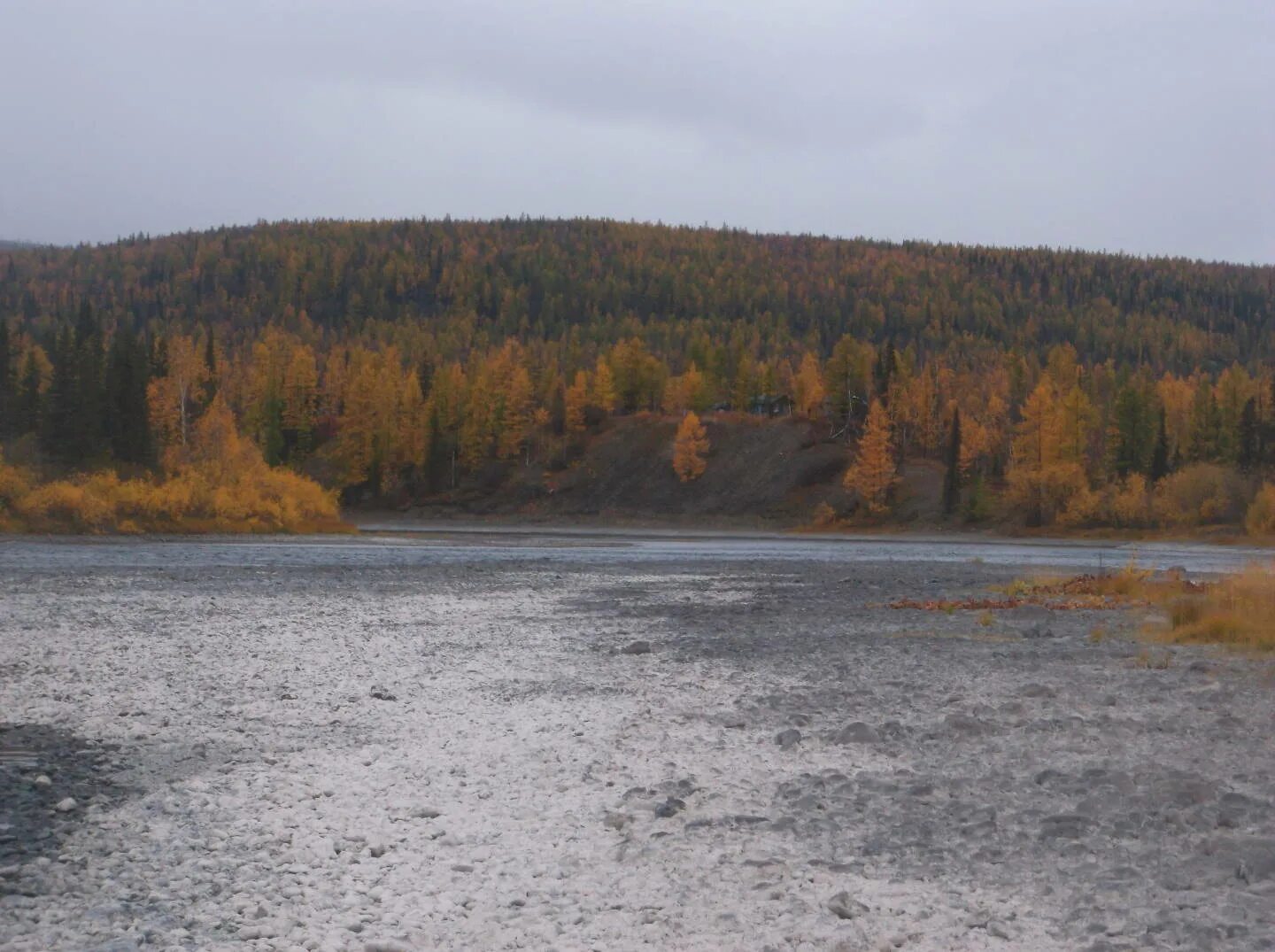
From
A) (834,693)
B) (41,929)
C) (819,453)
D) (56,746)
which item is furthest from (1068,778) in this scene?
(819,453)

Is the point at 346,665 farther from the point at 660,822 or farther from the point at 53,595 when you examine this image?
the point at 53,595

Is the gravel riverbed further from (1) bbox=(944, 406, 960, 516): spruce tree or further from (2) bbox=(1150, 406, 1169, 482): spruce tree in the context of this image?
(2) bbox=(1150, 406, 1169, 482): spruce tree

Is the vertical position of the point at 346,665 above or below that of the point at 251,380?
below

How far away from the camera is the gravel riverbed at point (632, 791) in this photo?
692cm

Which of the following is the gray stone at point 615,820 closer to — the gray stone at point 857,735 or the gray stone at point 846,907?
the gray stone at point 846,907

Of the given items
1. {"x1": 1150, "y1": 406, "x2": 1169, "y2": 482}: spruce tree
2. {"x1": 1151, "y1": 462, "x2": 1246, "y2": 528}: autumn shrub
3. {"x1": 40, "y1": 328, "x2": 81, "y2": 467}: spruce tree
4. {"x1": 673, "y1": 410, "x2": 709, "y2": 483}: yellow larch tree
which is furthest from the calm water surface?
{"x1": 673, "y1": 410, "x2": 709, "y2": 483}: yellow larch tree

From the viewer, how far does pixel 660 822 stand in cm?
898

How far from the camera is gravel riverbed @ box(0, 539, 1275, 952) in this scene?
6.92 meters

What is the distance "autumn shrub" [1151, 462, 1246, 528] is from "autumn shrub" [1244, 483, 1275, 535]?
4.86 meters

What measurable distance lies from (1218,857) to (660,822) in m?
4.17

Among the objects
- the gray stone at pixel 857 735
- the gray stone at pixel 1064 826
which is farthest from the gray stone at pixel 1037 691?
the gray stone at pixel 1064 826

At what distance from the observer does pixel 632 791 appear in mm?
9930

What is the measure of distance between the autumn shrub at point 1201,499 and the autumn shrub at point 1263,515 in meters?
4.86

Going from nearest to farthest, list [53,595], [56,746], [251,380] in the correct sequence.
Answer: [56,746] < [53,595] < [251,380]
